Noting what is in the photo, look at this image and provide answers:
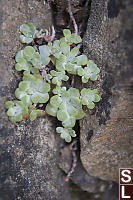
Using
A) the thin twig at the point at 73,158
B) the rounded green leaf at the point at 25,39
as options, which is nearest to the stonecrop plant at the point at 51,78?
the rounded green leaf at the point at 25,39

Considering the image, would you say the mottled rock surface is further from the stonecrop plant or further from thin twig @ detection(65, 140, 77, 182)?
thin twig @ detection(65, 140, 77, 182)

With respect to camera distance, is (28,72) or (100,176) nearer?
(28,72)

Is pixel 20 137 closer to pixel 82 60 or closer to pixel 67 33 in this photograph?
pixel 82 60

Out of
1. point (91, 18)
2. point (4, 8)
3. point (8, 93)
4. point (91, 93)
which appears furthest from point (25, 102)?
point (91, 18)

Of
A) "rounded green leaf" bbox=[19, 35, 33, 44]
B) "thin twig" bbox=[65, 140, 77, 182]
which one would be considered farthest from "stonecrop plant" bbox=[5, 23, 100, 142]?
"thin twig" bbox=[65, 140, 77, 182]

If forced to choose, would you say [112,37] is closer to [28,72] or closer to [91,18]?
[91,18]
